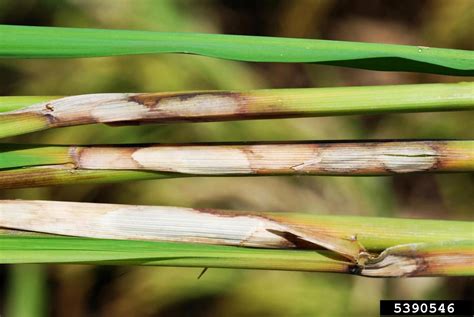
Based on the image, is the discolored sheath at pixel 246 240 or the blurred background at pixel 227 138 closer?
the discolored sheath at pixel 246 240

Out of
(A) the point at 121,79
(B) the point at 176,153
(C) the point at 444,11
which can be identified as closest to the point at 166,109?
(B) the point at 176,153

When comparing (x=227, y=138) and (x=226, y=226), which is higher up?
(x=227, y=138)

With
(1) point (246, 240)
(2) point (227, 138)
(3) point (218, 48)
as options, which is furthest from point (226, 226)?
(2) point (227, 138)

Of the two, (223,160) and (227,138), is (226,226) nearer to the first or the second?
(223,160)

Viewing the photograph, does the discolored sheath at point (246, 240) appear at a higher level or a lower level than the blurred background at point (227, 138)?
lower

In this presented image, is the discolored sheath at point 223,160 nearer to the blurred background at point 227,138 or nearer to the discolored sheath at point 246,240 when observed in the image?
the discolored sheath at point 246,240

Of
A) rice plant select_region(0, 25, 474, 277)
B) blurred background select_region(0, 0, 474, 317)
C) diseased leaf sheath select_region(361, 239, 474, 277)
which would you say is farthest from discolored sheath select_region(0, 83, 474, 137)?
blurred background select_region(0, 0, 474, 317)

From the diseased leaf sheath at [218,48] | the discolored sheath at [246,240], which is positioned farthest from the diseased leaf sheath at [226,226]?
the diseased leaf sheath at [218,48]
